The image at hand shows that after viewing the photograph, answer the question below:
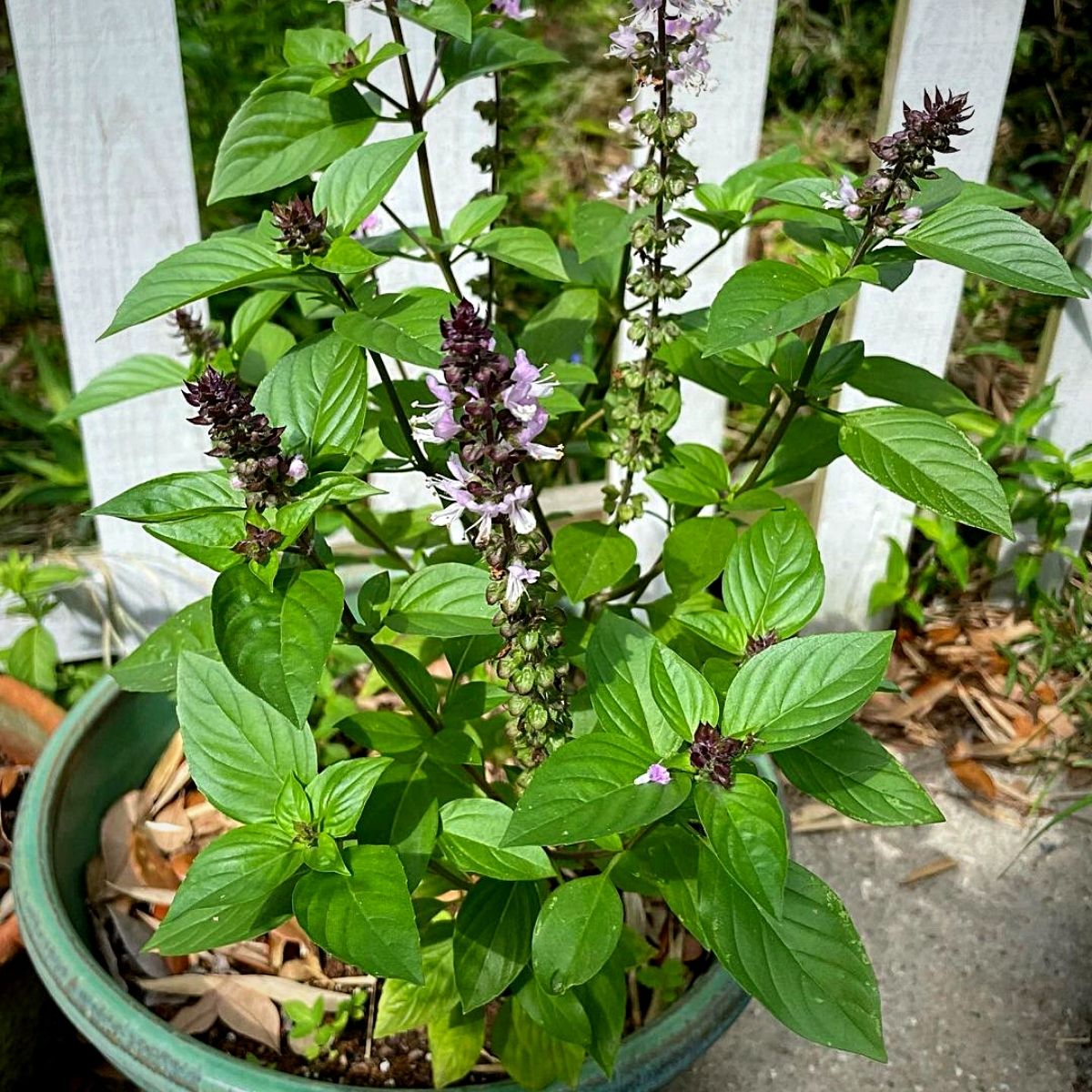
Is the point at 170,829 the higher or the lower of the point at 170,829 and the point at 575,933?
the lower

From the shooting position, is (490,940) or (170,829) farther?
(170,829)

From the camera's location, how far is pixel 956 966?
6.28 ft

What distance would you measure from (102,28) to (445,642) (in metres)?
1.00

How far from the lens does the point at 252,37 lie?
2.86 meters

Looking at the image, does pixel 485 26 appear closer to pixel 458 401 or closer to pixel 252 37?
pixel 458 401

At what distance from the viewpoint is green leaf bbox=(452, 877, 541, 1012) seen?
111 cm

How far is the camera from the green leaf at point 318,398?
0.99 metres

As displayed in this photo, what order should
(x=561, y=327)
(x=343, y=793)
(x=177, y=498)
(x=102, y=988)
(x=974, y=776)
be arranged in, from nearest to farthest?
(x=177, y=498)
(x=343, y=793)
(x=102, y=988)
(x=561, y=327)
(x=974, y=776)

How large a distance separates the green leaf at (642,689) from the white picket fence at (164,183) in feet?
3.07

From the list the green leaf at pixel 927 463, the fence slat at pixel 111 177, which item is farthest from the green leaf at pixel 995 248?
the fence slat at pixel 111 177

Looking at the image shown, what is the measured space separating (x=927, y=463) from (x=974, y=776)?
4.32 ft

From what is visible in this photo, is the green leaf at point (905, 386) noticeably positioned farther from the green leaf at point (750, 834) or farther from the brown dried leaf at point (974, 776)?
the brown dried leaf at point (974, 776)

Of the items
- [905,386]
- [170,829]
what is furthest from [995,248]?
[170,829]

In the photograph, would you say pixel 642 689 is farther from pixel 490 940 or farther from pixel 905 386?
pixel 905 386
